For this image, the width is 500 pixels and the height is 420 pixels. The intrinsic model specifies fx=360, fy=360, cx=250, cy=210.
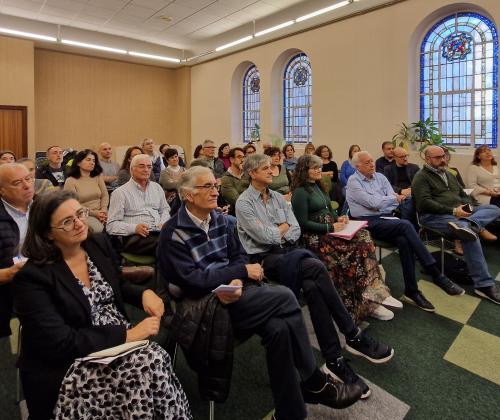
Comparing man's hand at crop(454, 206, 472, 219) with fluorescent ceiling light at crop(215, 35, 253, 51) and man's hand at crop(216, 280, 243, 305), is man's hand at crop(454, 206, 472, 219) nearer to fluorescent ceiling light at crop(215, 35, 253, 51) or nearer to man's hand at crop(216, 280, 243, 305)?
man's hand at crop(216, 280, 243, 305)

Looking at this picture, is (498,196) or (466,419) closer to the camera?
(466,419)

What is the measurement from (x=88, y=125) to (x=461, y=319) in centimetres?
997

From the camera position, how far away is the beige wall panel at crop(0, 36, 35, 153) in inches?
314

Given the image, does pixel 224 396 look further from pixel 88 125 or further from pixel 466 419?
pixel 88 125

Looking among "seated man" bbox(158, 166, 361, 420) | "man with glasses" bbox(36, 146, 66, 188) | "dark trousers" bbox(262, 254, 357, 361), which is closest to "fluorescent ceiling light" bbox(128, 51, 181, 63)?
"man with glasses" bbox(36, 146, 66, 188)

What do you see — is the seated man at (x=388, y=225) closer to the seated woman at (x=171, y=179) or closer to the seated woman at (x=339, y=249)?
the seated woman at (x=339, y=249)

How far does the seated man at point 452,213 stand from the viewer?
115 inches

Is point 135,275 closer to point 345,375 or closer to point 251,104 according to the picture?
point 345,375

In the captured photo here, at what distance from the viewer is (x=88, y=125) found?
391 inches

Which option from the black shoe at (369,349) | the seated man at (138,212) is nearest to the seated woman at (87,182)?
the seated man at (138,212)

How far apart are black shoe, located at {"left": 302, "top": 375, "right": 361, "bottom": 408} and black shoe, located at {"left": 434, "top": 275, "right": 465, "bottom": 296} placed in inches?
68.5

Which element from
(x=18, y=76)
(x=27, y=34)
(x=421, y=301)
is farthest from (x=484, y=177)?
(x=18, y=76)

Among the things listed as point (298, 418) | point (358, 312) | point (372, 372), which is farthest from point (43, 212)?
point (358, 312)

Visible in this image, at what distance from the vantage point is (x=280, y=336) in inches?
58.5
